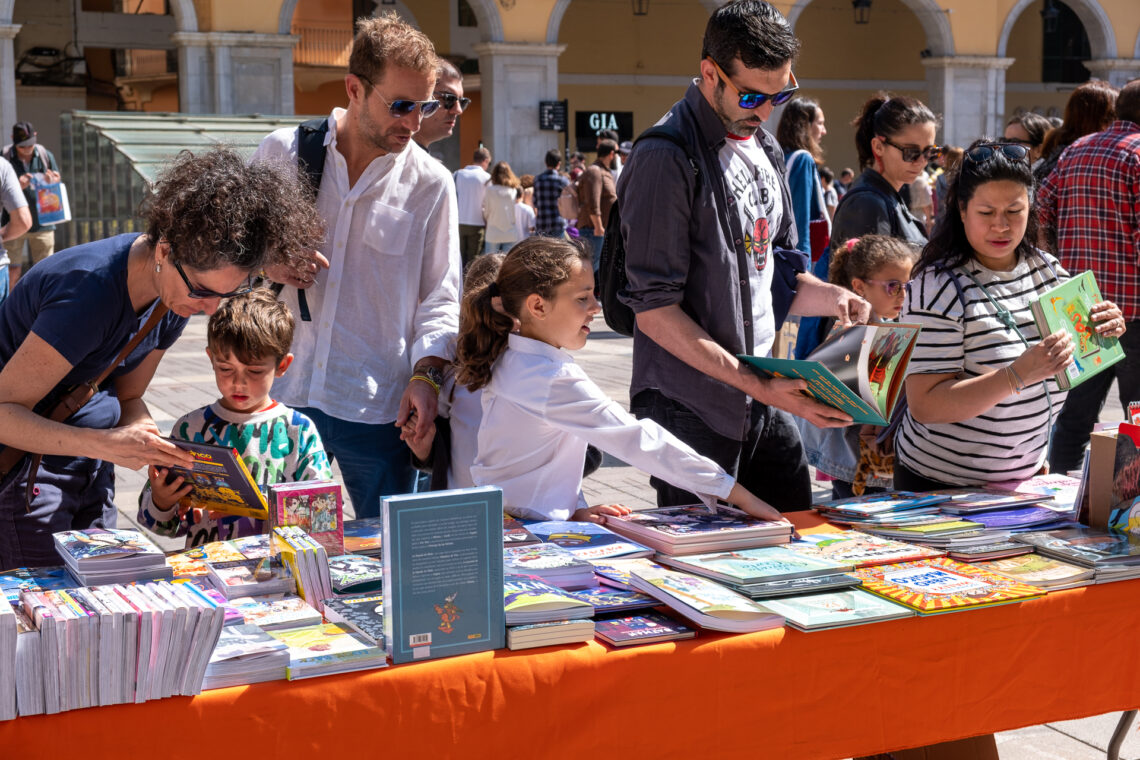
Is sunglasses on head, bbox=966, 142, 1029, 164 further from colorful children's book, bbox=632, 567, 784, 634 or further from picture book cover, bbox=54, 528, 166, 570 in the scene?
picture book cover, bbox=54, 528, 166, 570

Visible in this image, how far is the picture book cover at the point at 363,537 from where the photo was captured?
2.82m

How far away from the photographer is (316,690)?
6.82ft

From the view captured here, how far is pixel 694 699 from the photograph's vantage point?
2297 millimetres

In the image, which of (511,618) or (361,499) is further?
(361,499)

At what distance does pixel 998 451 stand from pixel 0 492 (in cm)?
250

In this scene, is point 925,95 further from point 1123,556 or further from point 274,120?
point 1123,556

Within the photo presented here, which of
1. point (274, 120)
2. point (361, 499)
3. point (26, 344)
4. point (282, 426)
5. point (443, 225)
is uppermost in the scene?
point (274, 120)

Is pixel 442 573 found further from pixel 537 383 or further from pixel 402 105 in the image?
pixel 402 105

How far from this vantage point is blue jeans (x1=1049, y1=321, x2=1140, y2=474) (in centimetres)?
531

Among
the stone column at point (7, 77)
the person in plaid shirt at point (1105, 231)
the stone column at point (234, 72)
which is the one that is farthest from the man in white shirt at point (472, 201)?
the person in plaid shirt at point (1105, 231)

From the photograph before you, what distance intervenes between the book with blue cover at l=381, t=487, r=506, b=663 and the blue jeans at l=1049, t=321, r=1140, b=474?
151 inches

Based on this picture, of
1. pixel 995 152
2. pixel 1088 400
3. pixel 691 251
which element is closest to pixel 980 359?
pixel 995 152

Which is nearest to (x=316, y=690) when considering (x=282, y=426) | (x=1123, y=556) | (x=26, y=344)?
(x=26, y=344)

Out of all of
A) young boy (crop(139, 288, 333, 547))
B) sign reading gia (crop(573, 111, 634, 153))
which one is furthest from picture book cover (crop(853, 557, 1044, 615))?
sign reading gia (crop(573, 111, 634, 153))
